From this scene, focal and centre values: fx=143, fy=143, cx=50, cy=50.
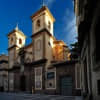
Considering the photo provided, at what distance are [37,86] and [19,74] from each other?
233 inches

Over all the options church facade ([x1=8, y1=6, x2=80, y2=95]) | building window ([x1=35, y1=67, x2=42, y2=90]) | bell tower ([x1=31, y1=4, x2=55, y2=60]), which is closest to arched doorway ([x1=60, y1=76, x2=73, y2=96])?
church facade ([x1=8, y1=6, x2=80, y2=95])

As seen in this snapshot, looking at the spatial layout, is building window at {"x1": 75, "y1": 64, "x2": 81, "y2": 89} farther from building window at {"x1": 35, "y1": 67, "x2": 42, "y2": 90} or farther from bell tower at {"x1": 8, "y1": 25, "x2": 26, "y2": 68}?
bell tower at {"x1": 8, "y1": 25, "x2": 26, "y2": 68}

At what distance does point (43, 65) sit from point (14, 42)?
12.4 m

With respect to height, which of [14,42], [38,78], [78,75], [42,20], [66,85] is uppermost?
[42,20]

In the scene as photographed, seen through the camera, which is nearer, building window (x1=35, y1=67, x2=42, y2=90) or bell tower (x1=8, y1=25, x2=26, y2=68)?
building window (x1=35, y1=67, x2=42, y2=90)

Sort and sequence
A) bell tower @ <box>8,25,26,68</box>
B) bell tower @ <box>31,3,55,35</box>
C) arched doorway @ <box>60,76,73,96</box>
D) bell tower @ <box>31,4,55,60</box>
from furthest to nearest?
bell tower @ <box>8,25,26,68</box> → bell tower @ <box>31,3,55,35</box> → bell tower @ <box>31,4,55,60</box> → arched doorway @ <box>60,76,73,96</box>

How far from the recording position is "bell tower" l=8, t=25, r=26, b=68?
3183cm

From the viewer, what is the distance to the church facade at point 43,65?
759 inches

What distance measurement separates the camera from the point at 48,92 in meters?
20.9

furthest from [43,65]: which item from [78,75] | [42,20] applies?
[42,20]

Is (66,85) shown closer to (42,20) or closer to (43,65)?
(43,65)

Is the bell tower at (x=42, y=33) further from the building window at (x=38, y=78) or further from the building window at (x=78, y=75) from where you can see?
the building window at (x=78, y=75)

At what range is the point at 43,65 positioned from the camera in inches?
897

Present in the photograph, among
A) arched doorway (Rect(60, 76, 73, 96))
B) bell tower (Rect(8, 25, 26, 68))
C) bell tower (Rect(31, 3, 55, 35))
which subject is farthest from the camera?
bell tower (Rect(8, 25, 26, 68))
